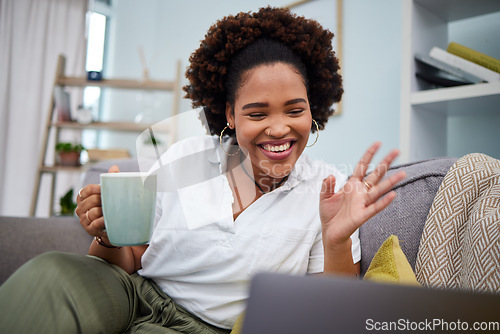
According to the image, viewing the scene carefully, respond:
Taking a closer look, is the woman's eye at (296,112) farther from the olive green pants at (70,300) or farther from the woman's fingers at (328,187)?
the olive green pants at (70,300)

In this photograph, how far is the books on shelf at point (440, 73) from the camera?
1316 mm

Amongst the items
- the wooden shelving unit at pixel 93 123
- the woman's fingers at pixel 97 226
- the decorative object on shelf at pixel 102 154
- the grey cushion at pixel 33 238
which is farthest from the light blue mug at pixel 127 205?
the decorative object on shelf at pixel 102 154

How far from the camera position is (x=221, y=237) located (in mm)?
1039

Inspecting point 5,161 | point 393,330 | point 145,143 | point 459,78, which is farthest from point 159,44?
point 393,330

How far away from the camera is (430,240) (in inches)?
32.0

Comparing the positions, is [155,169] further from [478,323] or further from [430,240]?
[478,323]

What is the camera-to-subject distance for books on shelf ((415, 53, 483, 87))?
132 cm

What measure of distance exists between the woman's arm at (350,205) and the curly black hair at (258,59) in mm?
424

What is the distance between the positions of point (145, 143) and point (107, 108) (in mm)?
1330

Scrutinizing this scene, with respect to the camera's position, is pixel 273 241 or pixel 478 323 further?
pixel 273 241

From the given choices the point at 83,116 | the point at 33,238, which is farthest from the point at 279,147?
the point at 83,116

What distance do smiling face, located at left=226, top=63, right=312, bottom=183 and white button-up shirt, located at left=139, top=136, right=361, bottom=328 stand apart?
4.2 inches

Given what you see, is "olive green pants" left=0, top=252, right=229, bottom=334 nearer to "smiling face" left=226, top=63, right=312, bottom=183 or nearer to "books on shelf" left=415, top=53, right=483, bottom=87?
"smiling face" left=226, top=63, right=312, bottom=183

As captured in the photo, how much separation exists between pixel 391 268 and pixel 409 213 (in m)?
0.21
